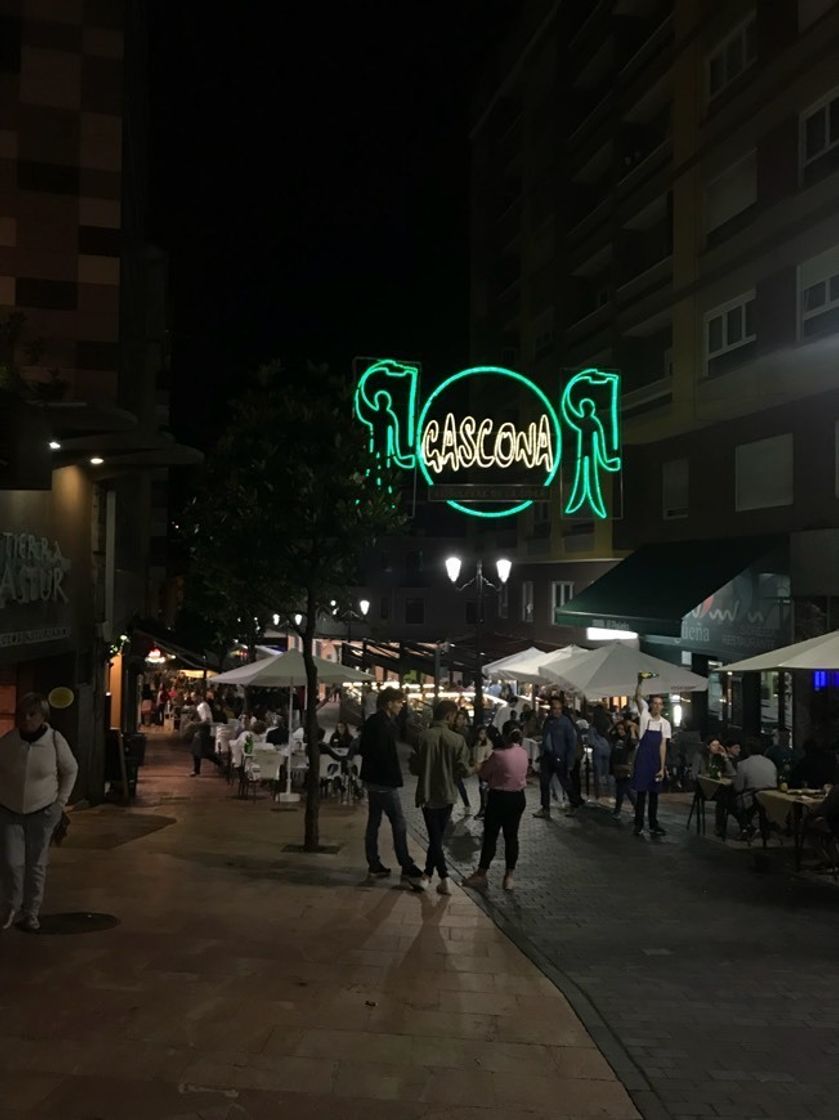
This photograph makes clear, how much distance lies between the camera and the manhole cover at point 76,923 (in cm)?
804

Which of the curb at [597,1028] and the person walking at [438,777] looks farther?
the person walking at [438,777]

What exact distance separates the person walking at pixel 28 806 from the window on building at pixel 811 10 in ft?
59.4

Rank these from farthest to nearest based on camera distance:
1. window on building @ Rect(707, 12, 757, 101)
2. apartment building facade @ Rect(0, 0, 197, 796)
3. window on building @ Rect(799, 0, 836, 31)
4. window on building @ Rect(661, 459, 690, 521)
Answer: window on building @ Rect(661, 459, 690, 521)
window on building @ Rect(707, 12, 757, 101)
window on building @ Rect(799, 0, 836, 31)
apartment building facade @ Rect(0, 0, 197, 796)

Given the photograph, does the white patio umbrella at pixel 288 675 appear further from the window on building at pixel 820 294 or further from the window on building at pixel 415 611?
the window on building at pixel 415 611

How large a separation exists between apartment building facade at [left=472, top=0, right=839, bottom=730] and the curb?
11037mm

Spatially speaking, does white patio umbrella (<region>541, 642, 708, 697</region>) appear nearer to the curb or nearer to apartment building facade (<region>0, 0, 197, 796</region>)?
the curb

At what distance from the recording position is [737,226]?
2123 centimetres

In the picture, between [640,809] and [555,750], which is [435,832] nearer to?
[640,809]

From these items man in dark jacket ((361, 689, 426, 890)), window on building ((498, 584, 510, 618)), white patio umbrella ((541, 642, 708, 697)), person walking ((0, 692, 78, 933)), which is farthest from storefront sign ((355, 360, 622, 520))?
window on building ((498, 584, 510, 618))

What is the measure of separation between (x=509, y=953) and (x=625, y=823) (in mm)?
7400

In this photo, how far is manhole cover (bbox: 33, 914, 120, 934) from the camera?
8.04m

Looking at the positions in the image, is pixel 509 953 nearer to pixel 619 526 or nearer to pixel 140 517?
pixel 619 526

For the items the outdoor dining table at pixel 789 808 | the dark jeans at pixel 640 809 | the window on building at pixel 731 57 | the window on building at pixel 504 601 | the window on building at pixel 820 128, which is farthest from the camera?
the window on building at pixel 504 601

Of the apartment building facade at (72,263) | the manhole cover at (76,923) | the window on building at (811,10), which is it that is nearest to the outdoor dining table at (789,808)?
the manhole cover at (76,923)
